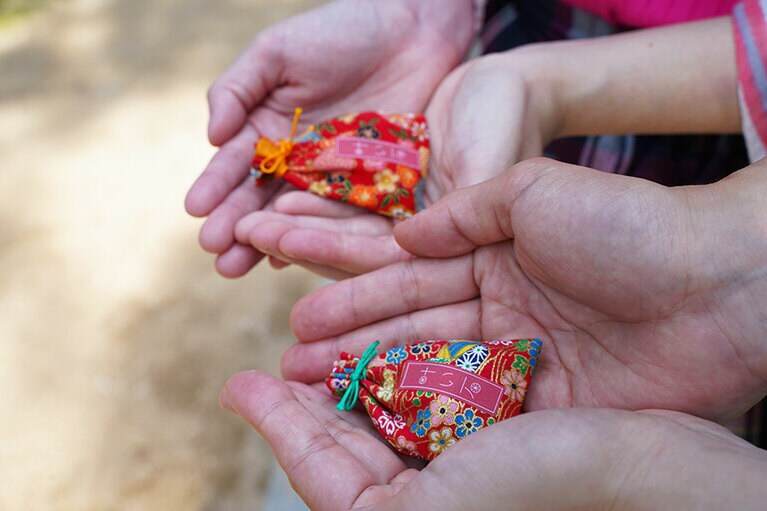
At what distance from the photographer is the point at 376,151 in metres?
1.45

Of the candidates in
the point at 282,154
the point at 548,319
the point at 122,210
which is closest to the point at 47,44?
the point at 122,210

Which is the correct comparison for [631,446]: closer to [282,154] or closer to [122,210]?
[282,154]

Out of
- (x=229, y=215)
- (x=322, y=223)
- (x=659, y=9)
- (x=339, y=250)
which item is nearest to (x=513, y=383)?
(x=339, y=250)

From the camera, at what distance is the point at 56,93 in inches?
94.7

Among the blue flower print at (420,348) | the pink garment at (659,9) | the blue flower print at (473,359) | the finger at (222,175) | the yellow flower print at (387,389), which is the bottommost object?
the yellow flower print at (387,389)

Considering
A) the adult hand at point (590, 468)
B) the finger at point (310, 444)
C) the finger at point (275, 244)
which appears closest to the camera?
the adult hand at point (590, 468)

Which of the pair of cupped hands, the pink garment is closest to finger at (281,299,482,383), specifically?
the pair of cupped hands

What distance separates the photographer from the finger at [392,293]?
3.80 feet

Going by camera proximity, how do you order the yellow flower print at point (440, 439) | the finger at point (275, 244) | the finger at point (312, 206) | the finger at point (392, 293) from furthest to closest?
the finger at point (312, 206) → the finger at point (275, 244) → the finger at point (392, 293) → the yellow flower print at point (440, 439)

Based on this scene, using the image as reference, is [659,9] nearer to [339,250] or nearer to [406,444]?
[339,250]

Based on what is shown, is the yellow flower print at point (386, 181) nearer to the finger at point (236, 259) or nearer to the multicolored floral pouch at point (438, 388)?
the finger at point (236, 259)

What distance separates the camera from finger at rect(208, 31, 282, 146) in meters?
1.46

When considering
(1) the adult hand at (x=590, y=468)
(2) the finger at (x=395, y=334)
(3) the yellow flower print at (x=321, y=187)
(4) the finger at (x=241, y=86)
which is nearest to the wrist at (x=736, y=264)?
(1) the adult hand at (x=590, y=468)

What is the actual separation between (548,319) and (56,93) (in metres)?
1.97
